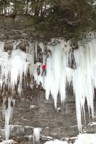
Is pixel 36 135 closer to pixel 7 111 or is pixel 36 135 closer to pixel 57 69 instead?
pixel 7 111

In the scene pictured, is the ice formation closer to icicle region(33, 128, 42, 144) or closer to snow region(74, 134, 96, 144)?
snow region(74, 134, 96, 144)

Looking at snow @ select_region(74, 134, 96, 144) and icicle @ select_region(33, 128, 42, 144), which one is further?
icicle @ select_region(33, 128, 42, 144)

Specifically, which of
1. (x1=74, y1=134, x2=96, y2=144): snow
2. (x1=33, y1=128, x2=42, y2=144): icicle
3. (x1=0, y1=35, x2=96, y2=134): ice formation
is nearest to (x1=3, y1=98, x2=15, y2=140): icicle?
(x1=0, y1=35, x2=96, y2=134): ice formation

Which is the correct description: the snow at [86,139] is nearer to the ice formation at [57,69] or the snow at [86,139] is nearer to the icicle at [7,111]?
the ice formation at [57,69]

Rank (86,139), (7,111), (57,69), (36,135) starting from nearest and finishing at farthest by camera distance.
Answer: (86,139) < (36,135) < (7,111) < (57,69)

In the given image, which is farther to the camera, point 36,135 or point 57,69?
point 57,69

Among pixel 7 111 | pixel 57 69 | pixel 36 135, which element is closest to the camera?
pixel 36 135

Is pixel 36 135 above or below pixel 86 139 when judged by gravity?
above

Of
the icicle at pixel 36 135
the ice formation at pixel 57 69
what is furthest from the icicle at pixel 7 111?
the icicle at pixel 36 135

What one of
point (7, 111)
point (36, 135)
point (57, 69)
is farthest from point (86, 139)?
point (7, 111)

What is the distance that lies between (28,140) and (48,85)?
48.2 inches

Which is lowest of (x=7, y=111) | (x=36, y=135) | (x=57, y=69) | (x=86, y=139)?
(x=86, y=139)

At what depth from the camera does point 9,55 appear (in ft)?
27.1

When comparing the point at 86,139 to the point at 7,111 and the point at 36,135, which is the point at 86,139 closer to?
the point at 36,135
